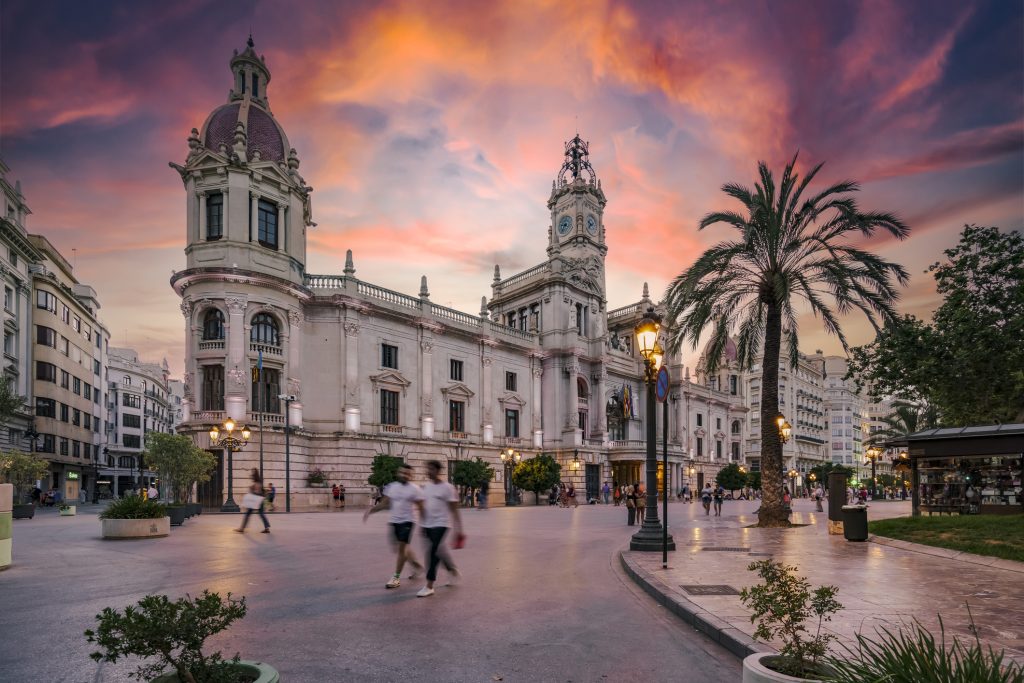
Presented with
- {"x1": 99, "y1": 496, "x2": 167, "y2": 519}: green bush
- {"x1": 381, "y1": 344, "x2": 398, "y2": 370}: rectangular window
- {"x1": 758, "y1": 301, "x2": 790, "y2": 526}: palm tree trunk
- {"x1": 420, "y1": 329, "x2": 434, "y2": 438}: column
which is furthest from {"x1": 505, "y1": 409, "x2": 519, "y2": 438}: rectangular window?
{"x1": 99, "y1": 496, "x2": 167, "y2": 519}: green bush

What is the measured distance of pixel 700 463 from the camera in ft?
241

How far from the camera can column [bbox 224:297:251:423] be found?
3416 centimetres

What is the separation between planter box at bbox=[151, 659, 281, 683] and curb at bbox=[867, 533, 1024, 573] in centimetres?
1226

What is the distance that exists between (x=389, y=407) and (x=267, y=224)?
13.7 metres

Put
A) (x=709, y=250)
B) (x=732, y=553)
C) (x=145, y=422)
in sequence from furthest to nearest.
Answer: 1. (x=145, y=422)
2. (x=709, y=250)
3. (x=732, y=553)

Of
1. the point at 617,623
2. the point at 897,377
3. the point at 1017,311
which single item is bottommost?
the point at 617,623

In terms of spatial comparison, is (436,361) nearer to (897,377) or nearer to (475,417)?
(475,417)

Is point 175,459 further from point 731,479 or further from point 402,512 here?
point 731,479

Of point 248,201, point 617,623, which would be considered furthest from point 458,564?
point 248,201

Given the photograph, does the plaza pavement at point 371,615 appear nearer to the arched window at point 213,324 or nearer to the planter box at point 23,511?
the planter box at point 23,511

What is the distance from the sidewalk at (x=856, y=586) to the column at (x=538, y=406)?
37240 millimetres

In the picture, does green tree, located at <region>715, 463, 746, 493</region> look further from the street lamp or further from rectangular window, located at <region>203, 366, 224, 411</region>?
rectangular window, located at <region>203, 366, 224, 411</region>

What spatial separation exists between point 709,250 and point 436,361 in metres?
27.6

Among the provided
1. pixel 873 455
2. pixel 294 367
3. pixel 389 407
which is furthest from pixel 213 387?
pixel 873 455
